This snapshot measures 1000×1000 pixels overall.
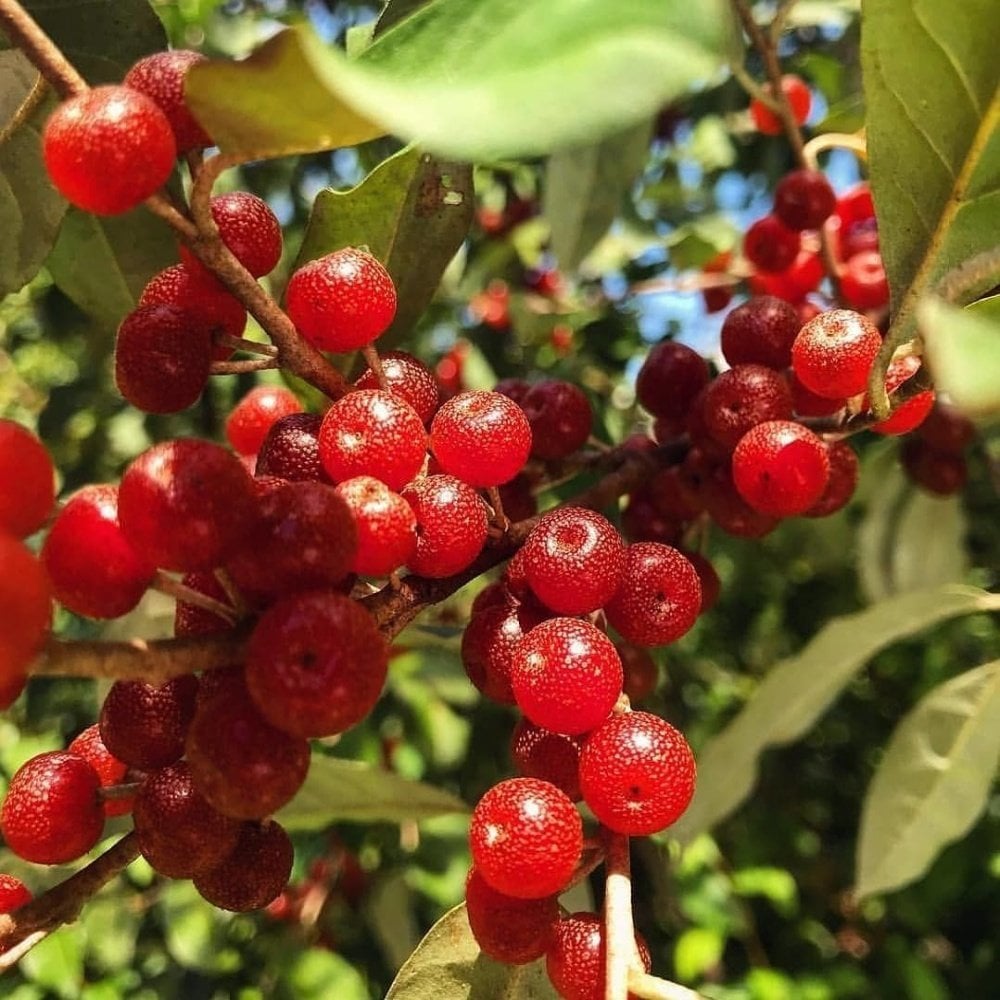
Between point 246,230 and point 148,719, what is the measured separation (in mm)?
360

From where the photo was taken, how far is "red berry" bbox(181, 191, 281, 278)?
2.50ft

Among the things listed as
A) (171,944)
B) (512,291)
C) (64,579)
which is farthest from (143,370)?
(512,291)

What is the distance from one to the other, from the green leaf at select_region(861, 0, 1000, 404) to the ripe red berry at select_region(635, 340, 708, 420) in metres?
0.31

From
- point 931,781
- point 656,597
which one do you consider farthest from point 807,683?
point 656,597

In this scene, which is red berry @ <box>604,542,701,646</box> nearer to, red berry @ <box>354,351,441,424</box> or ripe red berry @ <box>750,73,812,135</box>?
red berry @ <box>354,351,441,424</box>

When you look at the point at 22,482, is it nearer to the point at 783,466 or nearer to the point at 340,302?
the point at 340,302

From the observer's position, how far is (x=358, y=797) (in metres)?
1.21

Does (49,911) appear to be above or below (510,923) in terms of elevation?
above

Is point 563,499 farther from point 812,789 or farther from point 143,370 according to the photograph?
point 812,789

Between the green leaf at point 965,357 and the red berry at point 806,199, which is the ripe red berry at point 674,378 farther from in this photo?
the green leaf at point 965,357

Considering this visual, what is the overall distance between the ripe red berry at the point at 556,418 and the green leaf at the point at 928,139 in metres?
0.34

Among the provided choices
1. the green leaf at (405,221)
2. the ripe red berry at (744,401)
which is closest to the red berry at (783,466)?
the ripe red berry at (744,401)

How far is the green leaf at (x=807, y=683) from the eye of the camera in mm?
1264

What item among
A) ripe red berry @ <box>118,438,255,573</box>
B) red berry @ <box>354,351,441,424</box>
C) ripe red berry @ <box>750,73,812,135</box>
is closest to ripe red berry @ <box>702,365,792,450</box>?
red berry @ <box>354,351,441,424</box>
